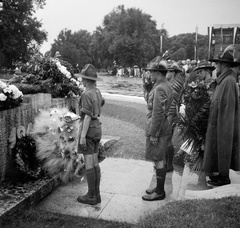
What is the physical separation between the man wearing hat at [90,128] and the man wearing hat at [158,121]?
68cm

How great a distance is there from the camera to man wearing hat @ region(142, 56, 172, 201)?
4.25 meters

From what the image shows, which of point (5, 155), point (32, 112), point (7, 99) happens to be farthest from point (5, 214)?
point (32, 112)

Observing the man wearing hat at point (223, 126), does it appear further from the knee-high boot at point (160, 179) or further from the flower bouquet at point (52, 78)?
the flower bouquet at point (52, 78)

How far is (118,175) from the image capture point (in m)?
5.61

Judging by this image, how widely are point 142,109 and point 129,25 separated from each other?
5274 centimetres

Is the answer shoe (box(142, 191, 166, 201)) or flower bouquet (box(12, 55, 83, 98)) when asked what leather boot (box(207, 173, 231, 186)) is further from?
flower bouquet (box(12, 55, 83, 98))

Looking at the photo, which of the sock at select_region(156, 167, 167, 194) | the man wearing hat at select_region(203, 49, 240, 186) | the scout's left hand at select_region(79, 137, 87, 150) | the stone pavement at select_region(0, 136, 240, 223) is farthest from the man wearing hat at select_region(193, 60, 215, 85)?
the scout's left hand at select_region(79, 137, 87, 150)

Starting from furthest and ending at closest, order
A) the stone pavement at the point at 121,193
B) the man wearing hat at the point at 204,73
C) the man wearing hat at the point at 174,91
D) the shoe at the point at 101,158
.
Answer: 1. the shoe at the point at 101,158
2. the man wearing hat at the point at 174,91
3. the man wearing hat at the point at 204,73
4. the stone pavement at the point at 121,193

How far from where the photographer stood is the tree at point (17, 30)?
3600cm

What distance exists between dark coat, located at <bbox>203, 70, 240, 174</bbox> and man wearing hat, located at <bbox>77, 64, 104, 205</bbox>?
1507mm

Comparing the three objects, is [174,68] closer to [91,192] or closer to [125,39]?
[91,192]

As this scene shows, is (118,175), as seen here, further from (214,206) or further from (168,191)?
(214,206)

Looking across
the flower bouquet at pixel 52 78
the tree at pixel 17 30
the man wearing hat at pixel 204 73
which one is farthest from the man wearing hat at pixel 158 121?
the tree at pixel 17 30

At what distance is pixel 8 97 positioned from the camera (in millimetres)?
4766
